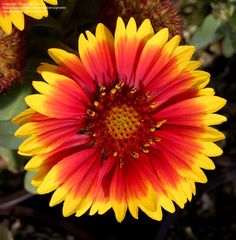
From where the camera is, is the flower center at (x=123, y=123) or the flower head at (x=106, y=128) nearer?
the flower head at (x=106, y=128)

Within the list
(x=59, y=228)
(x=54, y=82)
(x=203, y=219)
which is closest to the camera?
(x=54, y=82)

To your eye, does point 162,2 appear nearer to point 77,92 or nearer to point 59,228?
point 77,92

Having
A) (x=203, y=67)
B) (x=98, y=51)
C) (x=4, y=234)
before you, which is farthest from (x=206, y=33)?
(x=4, y=234)

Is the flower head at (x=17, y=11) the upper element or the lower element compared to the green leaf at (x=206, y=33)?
upper

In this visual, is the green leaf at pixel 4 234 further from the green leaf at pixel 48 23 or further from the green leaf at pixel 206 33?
the green leaf at pixel 206 33

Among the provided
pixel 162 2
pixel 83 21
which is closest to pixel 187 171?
pixel 162 2

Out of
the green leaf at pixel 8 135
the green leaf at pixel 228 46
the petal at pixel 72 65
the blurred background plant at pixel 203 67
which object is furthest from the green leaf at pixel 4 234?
the green leaf at pixel 228 46
